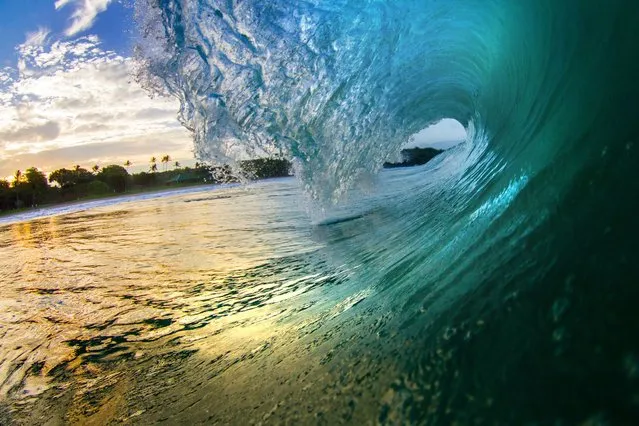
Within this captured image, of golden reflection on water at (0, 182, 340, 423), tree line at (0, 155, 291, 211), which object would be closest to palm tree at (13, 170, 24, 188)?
tree line at (0, 155, 291, 211)

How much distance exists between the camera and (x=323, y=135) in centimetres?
673

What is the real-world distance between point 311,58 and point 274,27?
655 mm

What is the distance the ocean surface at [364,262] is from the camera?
58.4 inches

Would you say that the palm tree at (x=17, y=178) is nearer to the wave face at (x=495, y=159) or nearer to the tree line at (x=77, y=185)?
the tree line at (x=77, y=185)

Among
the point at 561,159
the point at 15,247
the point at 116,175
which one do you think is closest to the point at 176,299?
the point at 561,159

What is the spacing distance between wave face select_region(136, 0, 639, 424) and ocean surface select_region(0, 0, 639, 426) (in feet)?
0.04

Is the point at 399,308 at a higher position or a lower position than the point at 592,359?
lower

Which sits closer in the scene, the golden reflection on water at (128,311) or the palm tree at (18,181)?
the golden reflection on water at (128,311)

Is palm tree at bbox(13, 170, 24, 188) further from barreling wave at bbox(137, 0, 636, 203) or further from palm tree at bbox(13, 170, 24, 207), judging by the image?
barreling wave at bbox(137, 0, 636, 203)

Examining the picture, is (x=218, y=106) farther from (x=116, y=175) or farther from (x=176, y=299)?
(x=116, y=175)

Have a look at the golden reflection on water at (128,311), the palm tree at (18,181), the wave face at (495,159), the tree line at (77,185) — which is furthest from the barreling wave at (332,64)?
the palm tree at (18,181)

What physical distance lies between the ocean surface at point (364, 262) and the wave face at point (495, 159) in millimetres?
12

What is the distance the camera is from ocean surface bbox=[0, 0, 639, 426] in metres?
1.48

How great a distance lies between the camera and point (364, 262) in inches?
197
